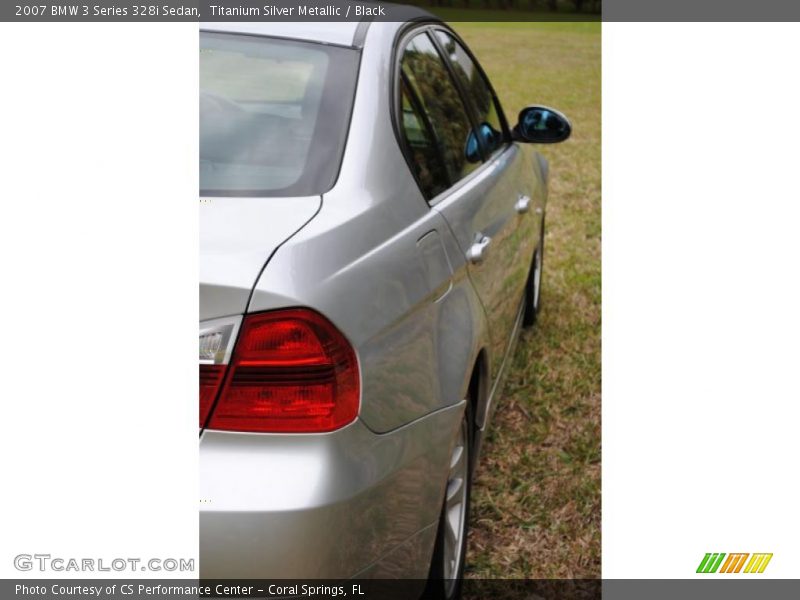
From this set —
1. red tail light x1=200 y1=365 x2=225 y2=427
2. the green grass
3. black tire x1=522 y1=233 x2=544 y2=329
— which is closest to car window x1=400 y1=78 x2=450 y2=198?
red tail light x1=200 y1=365 x2=225 y2=427

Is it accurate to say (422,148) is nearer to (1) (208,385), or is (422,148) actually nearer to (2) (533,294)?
(1) (208,385)

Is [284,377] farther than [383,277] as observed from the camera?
No

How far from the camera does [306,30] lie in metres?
2.73

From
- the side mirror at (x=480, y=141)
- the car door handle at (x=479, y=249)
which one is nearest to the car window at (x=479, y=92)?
the side mirror at (x=480, y=141)

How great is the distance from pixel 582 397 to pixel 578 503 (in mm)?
1018

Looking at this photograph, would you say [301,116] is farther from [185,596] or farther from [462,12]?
[462,12]

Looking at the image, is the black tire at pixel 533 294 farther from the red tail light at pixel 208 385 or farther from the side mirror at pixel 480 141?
the red tail light at pixel 208 385

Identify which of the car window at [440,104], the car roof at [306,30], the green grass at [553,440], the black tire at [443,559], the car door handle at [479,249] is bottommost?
the green grass at [553,440]

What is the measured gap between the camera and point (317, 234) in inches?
79.0

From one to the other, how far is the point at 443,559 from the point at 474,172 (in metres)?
1.35

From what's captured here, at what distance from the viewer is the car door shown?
2.90 meters

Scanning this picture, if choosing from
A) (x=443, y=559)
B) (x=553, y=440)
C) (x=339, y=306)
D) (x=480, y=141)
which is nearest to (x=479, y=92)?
(x=480, y=141)

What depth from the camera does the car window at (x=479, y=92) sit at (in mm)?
3793

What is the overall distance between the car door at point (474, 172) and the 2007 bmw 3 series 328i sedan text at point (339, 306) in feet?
0.06
